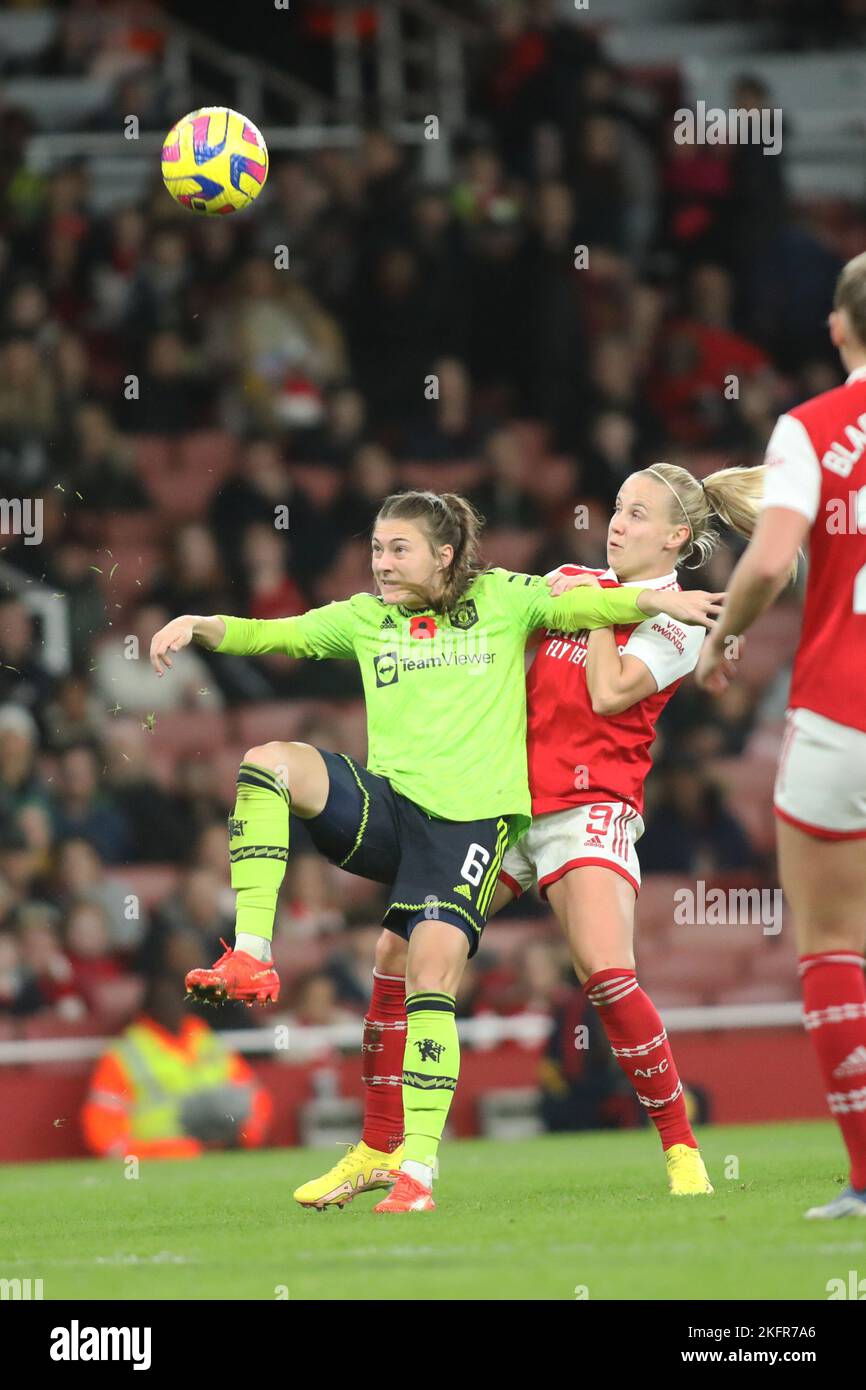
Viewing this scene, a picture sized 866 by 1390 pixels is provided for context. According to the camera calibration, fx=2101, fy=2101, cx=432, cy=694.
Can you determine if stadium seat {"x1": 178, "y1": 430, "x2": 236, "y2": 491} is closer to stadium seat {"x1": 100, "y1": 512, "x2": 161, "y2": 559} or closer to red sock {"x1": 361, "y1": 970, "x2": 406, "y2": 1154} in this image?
stadium seat {"x1": 100, "y1": 512, "x2": 161, "y2": 559}

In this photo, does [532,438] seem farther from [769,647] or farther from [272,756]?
[272,756]

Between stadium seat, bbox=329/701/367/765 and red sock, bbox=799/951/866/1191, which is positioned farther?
stadium seat, bbox=329/701/367/765

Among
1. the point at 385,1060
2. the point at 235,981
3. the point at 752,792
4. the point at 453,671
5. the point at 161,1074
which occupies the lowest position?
the point at 161,1074

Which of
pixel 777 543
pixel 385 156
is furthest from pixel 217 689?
pixel 777 543

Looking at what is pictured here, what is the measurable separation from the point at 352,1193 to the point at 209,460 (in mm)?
7583

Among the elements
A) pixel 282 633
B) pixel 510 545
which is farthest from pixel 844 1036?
pixel 510 545

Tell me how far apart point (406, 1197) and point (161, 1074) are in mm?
4373

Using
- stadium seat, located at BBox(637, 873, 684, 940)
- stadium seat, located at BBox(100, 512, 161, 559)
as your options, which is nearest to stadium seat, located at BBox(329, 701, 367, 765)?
stadium seat, located at BBox(100, 512, 161, 559)

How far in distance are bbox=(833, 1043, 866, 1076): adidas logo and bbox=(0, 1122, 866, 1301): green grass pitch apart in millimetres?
328

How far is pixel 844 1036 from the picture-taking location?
15.1 feet

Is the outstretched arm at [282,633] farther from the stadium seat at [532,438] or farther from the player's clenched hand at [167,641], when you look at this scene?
the stadium seat at [532,438]

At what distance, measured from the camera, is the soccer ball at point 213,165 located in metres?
7.54

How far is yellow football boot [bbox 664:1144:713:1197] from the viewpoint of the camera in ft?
18.7

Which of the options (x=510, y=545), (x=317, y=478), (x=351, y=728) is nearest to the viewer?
(x=351, y=728)
